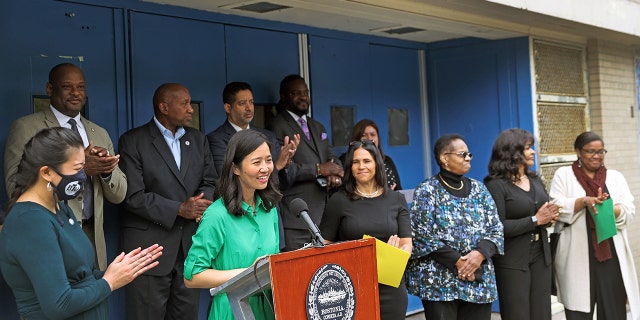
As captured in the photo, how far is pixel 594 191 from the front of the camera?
614 cm

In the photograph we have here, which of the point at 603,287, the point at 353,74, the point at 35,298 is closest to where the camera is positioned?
the point at 35,298

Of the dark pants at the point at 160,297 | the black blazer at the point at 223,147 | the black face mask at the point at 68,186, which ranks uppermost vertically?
the black blazer at the point at 223,147

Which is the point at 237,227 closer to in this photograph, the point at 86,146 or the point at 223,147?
the point at 86,146

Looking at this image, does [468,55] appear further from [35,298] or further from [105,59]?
[35,298]

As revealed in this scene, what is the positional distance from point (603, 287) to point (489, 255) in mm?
1735

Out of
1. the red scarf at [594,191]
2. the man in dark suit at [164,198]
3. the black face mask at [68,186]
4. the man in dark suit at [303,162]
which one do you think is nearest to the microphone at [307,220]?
the black face mask at [68,186]

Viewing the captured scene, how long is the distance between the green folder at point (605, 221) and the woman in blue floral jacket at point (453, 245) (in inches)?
50.3

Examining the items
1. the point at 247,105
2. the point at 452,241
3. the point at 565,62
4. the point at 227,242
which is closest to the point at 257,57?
the point at 247,105

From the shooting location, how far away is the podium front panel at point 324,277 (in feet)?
9.34

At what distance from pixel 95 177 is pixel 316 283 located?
88.0 inches

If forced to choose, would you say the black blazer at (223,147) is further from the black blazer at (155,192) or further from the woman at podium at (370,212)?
the woman at podium at (370,212)

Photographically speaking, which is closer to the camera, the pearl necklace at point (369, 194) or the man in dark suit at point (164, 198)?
the pearl necklace at point (369, 194)

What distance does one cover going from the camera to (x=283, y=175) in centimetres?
561

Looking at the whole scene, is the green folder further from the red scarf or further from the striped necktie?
the striped necktie
